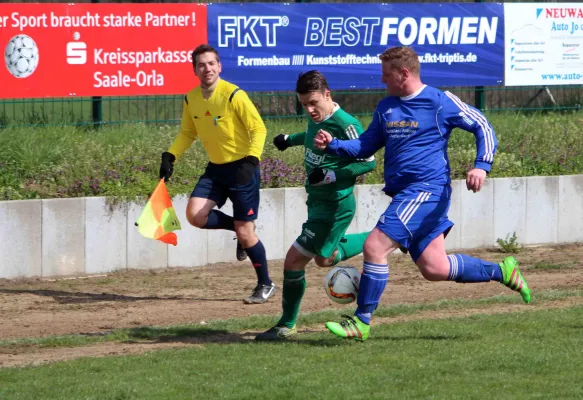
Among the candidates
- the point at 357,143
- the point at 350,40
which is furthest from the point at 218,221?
the point at 350,40

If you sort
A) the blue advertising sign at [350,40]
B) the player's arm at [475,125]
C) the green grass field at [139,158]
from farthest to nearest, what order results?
A: 1. the blue advertising sign at [350,40]
2. the green grass field at [139,158]
3. the player's arm at [475,125]

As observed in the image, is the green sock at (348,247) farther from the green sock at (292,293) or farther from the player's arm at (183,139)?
the player's arm at (183,139)

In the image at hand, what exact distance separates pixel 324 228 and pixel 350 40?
21.1ft

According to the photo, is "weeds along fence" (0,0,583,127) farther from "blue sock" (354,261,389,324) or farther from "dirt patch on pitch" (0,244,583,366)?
"blue sock" (354,261,389,324)

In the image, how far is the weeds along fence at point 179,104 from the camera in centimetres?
1249

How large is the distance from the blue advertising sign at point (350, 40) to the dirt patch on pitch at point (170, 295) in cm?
279

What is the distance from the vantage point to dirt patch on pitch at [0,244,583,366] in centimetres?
898

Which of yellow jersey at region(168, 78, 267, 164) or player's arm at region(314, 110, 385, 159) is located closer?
player's arm at region(314, 110, 385, 159)

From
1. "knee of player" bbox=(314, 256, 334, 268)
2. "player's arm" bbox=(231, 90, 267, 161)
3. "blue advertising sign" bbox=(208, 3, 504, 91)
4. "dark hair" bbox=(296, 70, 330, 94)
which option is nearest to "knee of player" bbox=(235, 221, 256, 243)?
"player's arm" bbox=(231, 90, 267, 161)

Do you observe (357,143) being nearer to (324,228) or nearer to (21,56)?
(324,228)

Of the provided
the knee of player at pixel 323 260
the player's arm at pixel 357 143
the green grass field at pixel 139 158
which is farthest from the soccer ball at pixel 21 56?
the player's arm at pixel 357 143

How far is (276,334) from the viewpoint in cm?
798

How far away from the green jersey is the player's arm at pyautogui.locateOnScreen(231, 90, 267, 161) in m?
1.36

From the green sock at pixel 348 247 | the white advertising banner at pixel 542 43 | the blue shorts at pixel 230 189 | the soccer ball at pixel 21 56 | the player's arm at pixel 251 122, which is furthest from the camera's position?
the white advertising banner at pixel 542 43
